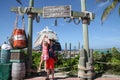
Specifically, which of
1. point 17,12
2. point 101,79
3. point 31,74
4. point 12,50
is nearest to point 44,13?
point 17,12

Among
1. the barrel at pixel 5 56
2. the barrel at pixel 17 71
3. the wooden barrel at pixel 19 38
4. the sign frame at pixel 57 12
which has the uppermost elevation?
the sign frame at pixel 57 12

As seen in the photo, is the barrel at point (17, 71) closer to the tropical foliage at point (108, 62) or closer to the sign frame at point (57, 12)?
the sign frame at point (57, 12)

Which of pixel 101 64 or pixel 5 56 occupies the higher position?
pixel 5 56

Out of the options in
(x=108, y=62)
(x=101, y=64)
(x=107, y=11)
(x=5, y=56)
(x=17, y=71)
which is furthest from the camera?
(x=107, y=11)

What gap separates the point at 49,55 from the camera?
829 cm

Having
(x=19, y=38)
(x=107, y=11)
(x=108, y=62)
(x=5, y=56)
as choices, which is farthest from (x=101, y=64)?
(x=5, y=56)

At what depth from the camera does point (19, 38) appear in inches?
371

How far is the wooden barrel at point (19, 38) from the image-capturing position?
9414mm

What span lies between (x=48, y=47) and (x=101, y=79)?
7.18 ft

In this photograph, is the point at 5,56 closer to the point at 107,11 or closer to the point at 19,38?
the point at 19,38

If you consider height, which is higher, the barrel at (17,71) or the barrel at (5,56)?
the barrel at (5,56)

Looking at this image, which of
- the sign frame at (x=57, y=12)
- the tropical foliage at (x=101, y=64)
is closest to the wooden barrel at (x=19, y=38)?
the sign frame at (x=57, y=12)

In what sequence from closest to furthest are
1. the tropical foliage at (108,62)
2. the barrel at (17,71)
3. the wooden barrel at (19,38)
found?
the barrel at (17,71)
the wooden barrel at (19,38)
the tropical foliage at (108,62)

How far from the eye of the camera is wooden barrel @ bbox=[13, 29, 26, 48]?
9.41 metres
